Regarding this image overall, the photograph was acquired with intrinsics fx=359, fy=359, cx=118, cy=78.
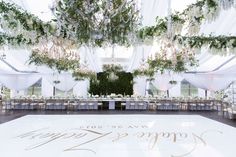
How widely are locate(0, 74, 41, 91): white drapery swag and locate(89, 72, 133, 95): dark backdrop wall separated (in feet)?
13.1

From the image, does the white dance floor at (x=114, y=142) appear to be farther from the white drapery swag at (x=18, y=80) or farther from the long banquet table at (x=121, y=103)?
the white drapery swag at (x=18, y=80)

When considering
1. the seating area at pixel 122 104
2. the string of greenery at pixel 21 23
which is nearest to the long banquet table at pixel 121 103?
the seating area at pixel 122 104

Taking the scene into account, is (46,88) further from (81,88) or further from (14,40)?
(14,40)

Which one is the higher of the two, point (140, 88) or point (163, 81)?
point (163, 81)

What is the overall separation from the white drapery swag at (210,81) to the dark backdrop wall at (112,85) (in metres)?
4.25

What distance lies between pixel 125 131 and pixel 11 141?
3462 millimetres

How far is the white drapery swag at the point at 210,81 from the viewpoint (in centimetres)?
2025

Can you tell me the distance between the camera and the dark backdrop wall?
82.2 ft

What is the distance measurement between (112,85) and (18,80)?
642cm

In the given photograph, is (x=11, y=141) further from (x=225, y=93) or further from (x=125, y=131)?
(x=225, y=93)

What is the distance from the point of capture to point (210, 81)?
2119 cm

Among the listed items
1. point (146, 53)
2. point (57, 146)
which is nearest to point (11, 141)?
point (57, 146)

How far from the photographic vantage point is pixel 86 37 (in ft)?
18.0

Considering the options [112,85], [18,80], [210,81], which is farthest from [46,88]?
[210,81]
